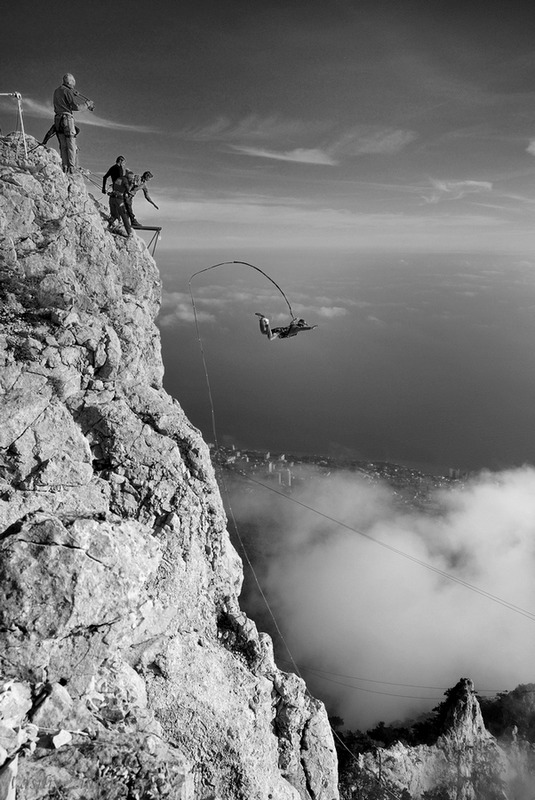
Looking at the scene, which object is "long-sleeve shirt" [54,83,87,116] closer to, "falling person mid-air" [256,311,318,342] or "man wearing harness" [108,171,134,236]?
"man wearing harness" [108,171,134,236]

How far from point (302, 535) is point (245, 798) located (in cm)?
16686

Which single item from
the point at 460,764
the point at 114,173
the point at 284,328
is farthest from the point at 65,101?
the point at 460,764

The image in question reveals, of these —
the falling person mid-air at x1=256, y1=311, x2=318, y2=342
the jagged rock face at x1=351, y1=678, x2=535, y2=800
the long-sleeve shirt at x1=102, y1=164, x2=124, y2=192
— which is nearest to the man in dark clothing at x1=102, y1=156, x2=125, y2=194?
the long-sleeve shirt at x1=102, y1=164, x2=124, y2=192

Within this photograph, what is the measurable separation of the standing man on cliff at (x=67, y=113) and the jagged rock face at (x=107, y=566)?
129 centimetres

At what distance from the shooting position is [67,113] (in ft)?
52.6

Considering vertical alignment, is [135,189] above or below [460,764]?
above

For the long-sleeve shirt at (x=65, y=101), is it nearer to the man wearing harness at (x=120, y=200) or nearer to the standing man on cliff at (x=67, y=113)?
the standing man on cliff at (x=67, y=113)

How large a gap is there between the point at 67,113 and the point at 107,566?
15.7 meters

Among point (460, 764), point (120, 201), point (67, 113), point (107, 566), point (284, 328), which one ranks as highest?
point (67, 113)

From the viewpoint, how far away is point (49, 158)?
15.2 metres

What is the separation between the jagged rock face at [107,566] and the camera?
7.09 meters

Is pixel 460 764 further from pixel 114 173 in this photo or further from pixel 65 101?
pixel 65 101

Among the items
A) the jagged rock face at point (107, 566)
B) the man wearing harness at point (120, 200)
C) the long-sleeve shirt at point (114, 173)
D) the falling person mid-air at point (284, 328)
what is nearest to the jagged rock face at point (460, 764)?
the jagged rock face at point (107, 566)

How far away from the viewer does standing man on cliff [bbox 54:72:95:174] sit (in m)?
15.9
